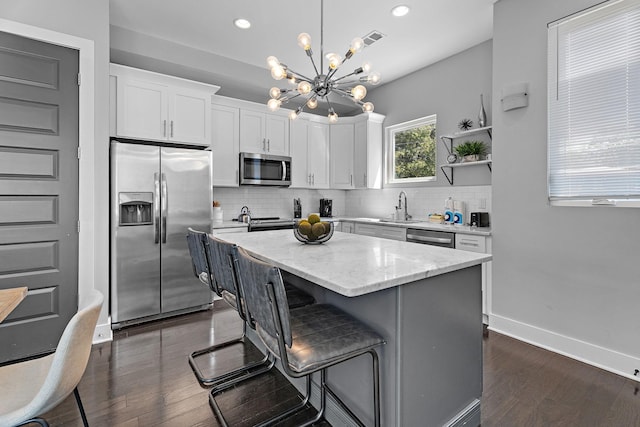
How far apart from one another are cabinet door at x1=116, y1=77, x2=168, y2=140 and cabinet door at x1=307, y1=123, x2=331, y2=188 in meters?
2.14

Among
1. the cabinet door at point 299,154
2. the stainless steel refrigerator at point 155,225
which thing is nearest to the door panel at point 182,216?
the stainless steel refrigerator at point 155,225

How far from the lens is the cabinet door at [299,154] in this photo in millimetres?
4652

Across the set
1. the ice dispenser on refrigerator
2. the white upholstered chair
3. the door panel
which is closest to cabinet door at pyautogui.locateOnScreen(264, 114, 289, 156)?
the door panel

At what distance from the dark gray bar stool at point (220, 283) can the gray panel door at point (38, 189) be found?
1.23 m

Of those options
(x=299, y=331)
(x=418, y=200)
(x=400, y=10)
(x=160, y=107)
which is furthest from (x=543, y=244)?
(x=160, y=107)

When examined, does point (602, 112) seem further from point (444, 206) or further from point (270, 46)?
point (270, 46)

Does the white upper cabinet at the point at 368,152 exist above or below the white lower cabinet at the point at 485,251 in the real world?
above

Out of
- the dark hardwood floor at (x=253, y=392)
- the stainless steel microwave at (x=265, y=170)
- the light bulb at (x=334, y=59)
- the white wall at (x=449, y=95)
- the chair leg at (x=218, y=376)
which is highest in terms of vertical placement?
the white wall at (x=449, y=95)

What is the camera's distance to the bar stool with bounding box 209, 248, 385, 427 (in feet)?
3.89

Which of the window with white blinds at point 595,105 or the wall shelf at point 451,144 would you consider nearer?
the window with white blinds at point 595,105

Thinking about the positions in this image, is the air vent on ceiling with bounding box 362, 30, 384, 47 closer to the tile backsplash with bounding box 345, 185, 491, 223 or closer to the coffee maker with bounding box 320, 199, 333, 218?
the tile backsplash with bounding box 345, 185, 491, 223

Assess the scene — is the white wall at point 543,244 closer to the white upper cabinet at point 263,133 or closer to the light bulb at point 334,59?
the light bulb at point 334,59

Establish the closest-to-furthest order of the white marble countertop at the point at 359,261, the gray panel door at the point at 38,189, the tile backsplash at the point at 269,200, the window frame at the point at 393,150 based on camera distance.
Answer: the white marble countertop at the point at 359,261 < the gray panel door at the point at 38,189 < the window frame at the point at 393,150 < the tile backsplash at the point at 269,200

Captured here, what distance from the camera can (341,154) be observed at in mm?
Result: 5027
